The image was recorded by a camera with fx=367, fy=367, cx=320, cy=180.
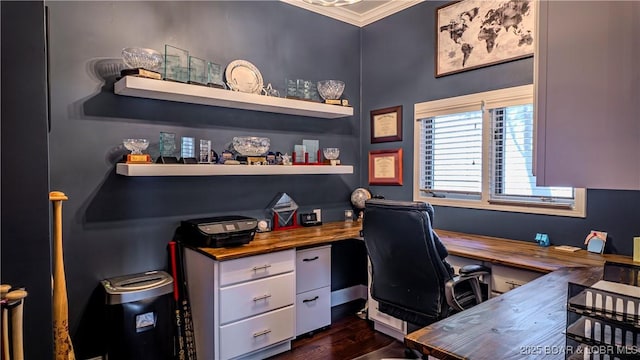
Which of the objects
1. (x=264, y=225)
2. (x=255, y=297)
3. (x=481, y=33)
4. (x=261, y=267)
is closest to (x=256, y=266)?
(x=261, y=267)

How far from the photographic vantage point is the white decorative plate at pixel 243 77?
292 cm

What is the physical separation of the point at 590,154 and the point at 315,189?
290 cm

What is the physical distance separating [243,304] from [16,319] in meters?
1.34

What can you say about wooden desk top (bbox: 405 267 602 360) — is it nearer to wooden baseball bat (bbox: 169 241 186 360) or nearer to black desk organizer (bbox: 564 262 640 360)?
black desk organizer (bbox: 564 262 640 360)

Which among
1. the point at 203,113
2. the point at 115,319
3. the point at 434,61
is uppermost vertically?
the point at 434,61

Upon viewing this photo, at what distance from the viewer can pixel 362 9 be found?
12.0ft

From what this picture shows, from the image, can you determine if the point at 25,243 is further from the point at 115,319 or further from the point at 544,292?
the point at 544,292

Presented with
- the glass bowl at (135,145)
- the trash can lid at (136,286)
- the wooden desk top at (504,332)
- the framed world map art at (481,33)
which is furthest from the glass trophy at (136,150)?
the framed world map art at (481,33)

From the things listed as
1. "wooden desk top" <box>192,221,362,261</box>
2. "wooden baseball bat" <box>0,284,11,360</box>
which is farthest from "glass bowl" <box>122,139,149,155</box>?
"wooden baseball bat" <box>0,284,11,360</box>

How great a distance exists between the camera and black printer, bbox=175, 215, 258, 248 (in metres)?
2.42

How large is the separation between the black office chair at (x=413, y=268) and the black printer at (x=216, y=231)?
33.4 inches

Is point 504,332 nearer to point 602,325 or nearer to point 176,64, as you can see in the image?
point 602,325

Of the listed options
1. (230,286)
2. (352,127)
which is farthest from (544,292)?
(352,127)

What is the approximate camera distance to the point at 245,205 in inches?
120
